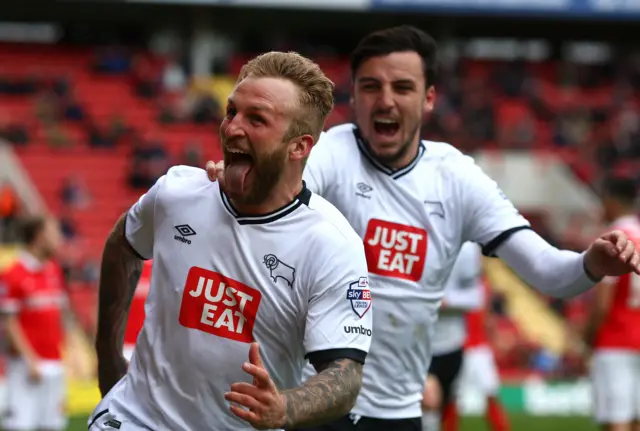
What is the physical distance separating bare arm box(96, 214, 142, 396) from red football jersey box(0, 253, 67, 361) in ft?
23.0

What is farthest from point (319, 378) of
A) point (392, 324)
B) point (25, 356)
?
point (25, 356)

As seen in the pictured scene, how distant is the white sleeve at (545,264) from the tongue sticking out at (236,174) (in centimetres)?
174

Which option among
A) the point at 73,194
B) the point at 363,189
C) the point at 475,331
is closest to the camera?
the point at 363,189

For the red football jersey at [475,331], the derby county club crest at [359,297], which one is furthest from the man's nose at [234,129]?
the red football jersey at [475,331]

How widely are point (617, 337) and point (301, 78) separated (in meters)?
6.76

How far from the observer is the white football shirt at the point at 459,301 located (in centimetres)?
1034

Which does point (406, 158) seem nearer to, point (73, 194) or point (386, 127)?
point (386, 127)

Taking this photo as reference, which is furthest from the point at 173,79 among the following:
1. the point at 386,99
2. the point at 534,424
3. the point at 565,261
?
the point at 565,261

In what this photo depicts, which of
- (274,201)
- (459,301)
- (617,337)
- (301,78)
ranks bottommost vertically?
(617,337)

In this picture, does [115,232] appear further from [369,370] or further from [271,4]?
[271,4]

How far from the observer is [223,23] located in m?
31.6

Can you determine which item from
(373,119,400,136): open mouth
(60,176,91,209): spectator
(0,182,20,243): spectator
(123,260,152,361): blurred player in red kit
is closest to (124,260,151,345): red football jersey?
(123,260,152,361): blurred player in red kit

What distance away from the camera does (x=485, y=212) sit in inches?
212

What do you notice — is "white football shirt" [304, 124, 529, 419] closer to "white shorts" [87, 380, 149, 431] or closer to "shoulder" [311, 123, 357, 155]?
"shoulder" [311, 123, 357, 155]
